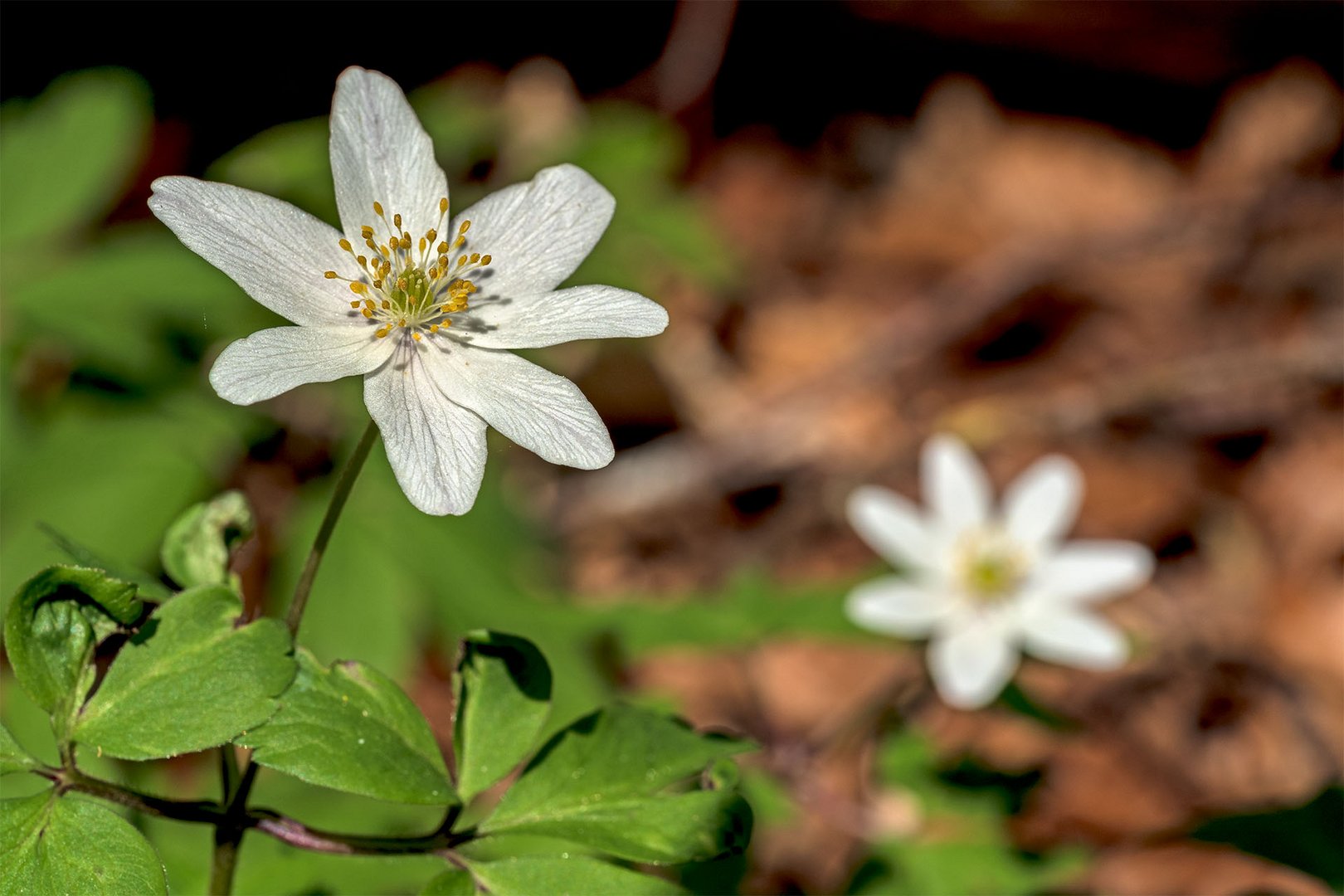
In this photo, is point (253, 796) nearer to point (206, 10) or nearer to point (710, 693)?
point (710, 693)

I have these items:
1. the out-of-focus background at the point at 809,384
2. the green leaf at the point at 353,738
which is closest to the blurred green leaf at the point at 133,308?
the out-of-focus background at the point at 809,384

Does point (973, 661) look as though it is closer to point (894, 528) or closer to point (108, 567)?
point (894, 528)

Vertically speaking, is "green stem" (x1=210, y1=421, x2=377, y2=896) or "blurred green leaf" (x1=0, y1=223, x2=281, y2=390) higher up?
"blurred green leaf" (x1=0, y1=223, x2=281, y2=390)

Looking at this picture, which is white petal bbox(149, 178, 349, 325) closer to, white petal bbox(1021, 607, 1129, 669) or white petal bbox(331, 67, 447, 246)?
white petal bbox(331, 67, 447, 246)

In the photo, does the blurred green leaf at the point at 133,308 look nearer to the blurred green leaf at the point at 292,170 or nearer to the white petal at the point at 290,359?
the blurred green leaf at the point at 292,170

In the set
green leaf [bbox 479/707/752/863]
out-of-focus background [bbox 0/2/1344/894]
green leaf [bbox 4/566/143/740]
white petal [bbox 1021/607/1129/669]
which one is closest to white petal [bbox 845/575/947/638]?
out-of-focus background [bbox 0/2/1344/894]

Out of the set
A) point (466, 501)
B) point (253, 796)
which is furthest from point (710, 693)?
point (466, 501)
